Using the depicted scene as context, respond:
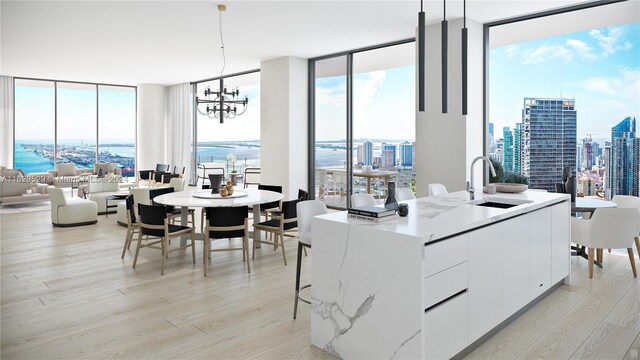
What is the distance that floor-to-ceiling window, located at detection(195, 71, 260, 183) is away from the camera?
39.7 feet

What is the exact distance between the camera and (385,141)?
7324 mm

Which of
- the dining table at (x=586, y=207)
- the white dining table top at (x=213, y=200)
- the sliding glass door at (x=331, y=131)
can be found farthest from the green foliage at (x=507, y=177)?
the white dining table top at (x=213, y=200)

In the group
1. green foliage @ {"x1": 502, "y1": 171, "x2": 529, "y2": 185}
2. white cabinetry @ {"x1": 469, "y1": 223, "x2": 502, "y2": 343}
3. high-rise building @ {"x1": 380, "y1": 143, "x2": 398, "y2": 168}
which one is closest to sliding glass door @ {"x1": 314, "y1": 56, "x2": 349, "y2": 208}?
high-rise building @ {"x1": 380, "y1": 143, "x2": 398, "y2": 168}

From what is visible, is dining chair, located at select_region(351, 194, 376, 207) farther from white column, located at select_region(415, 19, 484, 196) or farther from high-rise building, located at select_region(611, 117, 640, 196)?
high-rise building, located at select_region(611, 117, 640, 196)

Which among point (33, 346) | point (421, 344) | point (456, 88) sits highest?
point (456, 88)

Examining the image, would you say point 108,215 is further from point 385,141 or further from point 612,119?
point 612,119

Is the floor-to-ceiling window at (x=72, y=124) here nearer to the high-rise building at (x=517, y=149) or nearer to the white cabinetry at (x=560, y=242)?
the high-rise building at (x=517, y=149)

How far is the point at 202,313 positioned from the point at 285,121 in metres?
5.35

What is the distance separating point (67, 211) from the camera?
689cm

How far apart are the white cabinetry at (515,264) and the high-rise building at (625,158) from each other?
110 inches

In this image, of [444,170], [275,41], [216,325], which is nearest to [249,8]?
[275,41]

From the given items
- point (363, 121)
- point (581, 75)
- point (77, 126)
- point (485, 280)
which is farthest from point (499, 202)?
point (77, 126)

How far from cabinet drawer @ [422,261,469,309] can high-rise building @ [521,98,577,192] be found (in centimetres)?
381

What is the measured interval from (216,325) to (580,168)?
15.6 ft
